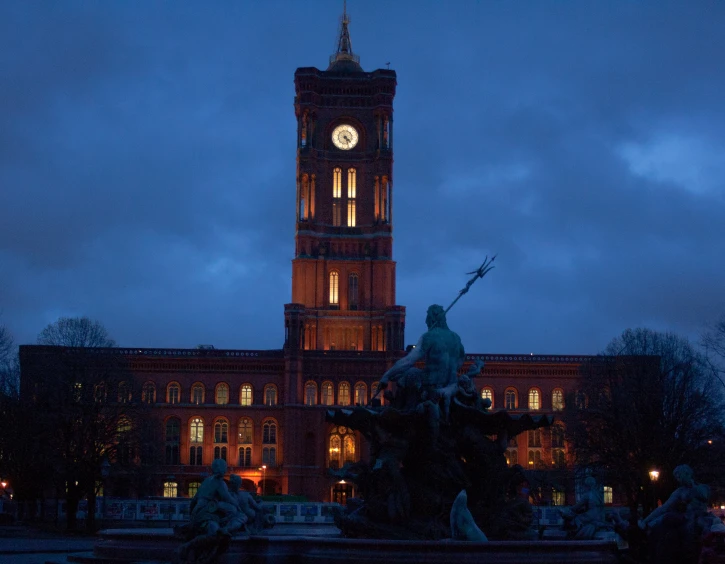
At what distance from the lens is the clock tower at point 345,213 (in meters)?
95.2

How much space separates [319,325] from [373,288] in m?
6.23

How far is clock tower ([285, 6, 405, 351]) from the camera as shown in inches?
3750

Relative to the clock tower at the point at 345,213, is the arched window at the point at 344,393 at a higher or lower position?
lower

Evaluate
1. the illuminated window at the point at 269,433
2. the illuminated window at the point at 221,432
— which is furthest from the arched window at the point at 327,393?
the illuminated window at the point at 221,432

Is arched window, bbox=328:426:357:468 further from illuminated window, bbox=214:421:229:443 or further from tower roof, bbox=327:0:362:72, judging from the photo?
tower roof, bbox=327:0:362:72

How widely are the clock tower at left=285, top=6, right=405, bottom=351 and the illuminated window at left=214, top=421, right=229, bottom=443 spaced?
9519 millimetres

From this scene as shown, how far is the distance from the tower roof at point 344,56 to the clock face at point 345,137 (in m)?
7.69

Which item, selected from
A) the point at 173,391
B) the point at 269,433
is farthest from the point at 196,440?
the point at 269,433

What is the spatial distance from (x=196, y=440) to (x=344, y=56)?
4504 centimetres

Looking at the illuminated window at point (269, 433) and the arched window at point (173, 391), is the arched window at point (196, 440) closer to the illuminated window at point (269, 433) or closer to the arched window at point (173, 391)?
the arched window at point (173, 391)

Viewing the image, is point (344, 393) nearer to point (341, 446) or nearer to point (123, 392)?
point (341, 446)

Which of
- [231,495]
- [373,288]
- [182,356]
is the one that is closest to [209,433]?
[182,356]

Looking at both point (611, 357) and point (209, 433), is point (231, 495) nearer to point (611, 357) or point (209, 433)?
point (611, 357)

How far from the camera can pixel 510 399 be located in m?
93.1
